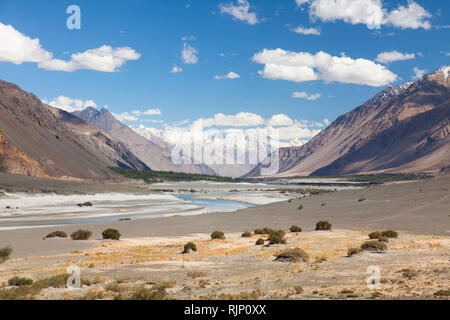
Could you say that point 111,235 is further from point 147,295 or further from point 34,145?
point 34,145

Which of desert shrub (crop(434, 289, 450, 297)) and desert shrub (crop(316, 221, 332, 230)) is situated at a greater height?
desert shrub (crop(434, 289, 450, 297))

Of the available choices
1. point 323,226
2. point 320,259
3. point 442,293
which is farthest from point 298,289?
point 323,226

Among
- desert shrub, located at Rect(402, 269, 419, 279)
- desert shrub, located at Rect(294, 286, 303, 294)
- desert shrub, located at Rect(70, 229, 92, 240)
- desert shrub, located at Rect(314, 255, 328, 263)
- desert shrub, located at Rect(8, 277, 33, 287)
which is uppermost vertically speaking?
desert shrub, located at Rect(402, 269, 419, 279)

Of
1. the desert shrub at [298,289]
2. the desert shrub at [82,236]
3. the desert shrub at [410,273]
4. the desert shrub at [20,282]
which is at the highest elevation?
the desert shrub at [410,273]

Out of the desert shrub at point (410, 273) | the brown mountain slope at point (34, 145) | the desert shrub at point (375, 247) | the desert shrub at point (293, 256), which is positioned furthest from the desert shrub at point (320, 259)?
the brown mountain slope at point (34, 145)

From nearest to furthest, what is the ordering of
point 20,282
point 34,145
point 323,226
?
1. point 20,282
2. point 323,226
3. point 34,145

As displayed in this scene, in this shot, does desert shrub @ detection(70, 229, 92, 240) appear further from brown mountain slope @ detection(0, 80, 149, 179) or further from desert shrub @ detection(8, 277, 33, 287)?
brown mountain slope @ detection(0, 80, 149, 179)

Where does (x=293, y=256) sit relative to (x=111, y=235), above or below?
above

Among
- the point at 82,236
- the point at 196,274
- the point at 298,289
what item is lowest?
the point at 82,236

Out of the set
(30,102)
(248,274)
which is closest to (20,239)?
(248,274)

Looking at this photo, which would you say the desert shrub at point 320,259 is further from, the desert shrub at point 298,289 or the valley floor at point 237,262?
the desert shrub at point 298,289

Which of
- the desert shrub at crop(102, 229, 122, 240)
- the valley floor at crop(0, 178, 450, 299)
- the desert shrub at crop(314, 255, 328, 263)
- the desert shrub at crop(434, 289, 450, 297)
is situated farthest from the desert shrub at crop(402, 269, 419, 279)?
the desert shrub at crop(102, 229, 122, 240)
